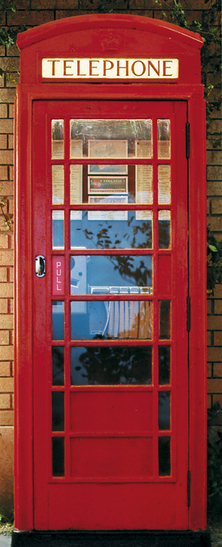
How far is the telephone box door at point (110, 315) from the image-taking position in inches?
82.0

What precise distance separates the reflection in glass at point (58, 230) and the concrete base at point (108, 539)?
1.60 meters

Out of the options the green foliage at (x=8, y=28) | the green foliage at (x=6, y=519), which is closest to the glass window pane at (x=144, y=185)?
the green foliage at (x=8, y=28)

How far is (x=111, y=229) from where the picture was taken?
2.13 meters

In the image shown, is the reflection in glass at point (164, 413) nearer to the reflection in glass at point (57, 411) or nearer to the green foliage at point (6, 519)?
the reflection in glass at point (57, 411)

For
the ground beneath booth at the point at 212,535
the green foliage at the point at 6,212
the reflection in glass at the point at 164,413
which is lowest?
the ground beneath booth at the point at 212,535

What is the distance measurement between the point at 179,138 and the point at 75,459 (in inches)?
73.8

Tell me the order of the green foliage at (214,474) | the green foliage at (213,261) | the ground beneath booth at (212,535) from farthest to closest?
the green foliage at (213,261), the green foliage at (214,474), the ground beneath booth at (212,535)

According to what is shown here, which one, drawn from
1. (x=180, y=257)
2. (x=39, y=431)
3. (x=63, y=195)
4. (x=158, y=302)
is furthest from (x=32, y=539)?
(x=63, y=195)

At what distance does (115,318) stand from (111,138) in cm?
101

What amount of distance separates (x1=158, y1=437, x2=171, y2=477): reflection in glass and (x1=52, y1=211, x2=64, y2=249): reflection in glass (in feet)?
4.03

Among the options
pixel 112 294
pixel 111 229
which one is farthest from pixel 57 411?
pixel 111 229

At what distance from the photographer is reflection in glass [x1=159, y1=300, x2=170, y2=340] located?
2.12 metres

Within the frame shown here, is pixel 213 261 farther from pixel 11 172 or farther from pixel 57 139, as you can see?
pixel 11 172

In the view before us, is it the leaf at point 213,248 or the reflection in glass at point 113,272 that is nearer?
the reflection in glass at point 113,272
